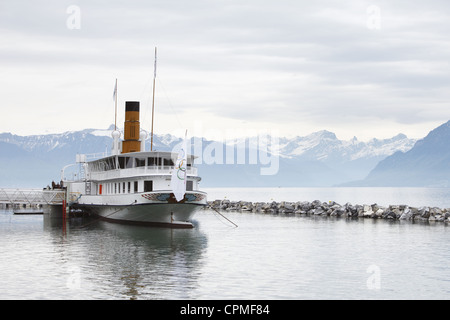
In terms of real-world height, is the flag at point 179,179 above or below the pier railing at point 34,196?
above

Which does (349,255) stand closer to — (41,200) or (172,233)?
(172,233)

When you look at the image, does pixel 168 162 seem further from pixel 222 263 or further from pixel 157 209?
pixel 222 263

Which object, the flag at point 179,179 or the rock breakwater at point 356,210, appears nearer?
the flag at point 179,179

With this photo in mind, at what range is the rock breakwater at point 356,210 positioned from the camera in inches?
2928

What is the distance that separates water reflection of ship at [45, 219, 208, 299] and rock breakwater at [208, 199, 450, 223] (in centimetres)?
1473

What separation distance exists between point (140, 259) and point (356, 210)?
158 feet

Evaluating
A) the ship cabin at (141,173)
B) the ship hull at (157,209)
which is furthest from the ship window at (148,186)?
the ship hull at (157,209)

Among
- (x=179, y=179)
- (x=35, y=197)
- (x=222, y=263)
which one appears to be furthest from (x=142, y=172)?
(x=222, y=263)

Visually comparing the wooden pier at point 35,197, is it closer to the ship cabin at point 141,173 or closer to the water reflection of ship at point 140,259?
the ship cabin at point 141,173

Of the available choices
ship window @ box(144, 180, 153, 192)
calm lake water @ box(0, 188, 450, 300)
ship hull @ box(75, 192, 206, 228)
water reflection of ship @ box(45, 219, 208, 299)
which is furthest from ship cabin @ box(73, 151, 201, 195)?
calm lake water @ box(0, 188, 450, 300)

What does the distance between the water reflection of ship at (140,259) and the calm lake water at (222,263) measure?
6 cm

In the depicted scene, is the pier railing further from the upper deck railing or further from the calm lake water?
the upper deck railing

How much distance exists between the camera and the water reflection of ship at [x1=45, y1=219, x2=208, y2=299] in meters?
29.1

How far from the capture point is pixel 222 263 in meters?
37.3
